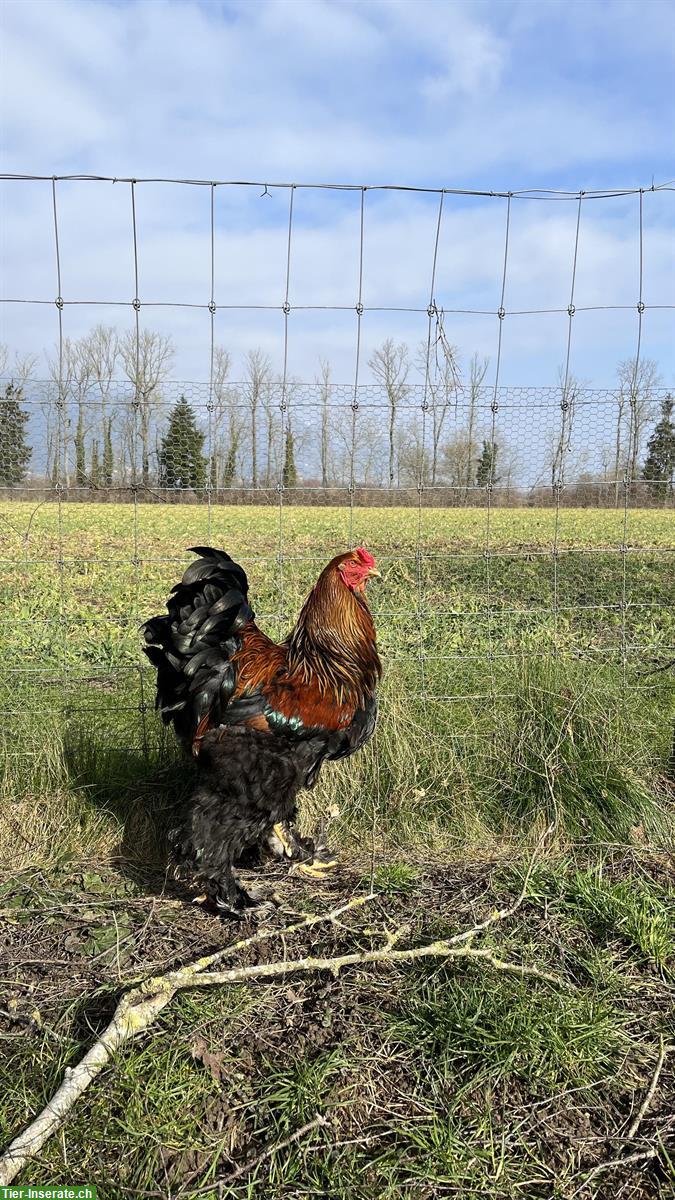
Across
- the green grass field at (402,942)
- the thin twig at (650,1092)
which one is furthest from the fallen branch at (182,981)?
the thin twig at (650,1092)

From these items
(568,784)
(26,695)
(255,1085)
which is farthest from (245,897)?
(26,695)

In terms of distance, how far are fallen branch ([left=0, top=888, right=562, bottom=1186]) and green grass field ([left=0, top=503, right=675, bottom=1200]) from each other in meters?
0.04

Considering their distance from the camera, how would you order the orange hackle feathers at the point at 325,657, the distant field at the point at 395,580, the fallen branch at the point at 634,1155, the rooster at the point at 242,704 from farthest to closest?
the distant field at the point at 395,580 < the orange hackle feathers at the point at 325,657 < the rooster at the point at 242,704 < the fallen branch at the point at 634,1155

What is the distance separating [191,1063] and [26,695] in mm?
3112

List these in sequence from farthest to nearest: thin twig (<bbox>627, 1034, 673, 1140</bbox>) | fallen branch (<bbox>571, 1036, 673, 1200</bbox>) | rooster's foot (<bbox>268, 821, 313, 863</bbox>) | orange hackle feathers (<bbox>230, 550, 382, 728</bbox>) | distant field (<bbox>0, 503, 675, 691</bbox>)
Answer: distant field (<bbox>0, 503, 675, 691</bbox>) < rooster's foot (<bbox>268, 821, 313, 863</bbox>) < orange hackle feathers (<bbox>230, 550, 382, 728</bbox>) < thin twig (<bbox>627, 1034, 673, 1140</bbox>) < fallen branch (<bbox>571, 1036, 673, 1200</bbox>)

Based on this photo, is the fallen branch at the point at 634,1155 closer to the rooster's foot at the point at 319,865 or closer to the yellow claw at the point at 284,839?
the rooster's foot at the point at 319,865

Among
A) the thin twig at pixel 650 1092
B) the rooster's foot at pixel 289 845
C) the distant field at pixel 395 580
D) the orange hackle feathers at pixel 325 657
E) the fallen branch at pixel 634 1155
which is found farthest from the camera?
the distant field at pixel 395 580

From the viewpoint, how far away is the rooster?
330 centimetres

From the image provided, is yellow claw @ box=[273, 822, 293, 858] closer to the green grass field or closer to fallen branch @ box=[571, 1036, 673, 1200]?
the green grass field

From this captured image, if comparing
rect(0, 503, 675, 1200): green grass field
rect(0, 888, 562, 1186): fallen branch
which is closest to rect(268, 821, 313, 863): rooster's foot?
rect(0, 503, 675, 1200): green grass field

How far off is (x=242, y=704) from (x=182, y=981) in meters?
1.13

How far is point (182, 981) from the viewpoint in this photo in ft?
8.40

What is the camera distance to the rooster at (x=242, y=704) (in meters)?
3.30

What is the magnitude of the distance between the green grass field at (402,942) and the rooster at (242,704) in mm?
329
